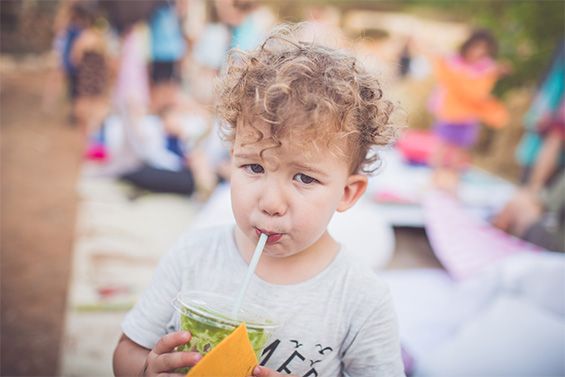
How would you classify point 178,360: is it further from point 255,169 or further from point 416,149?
point 416,149

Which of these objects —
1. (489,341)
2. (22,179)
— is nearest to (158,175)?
(22,179)

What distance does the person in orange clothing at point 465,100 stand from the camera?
18.7ft

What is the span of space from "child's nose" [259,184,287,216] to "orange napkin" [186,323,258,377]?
0.23 metres

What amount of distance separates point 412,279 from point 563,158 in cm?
253

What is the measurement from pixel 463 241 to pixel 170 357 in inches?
126

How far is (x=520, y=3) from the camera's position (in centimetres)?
642

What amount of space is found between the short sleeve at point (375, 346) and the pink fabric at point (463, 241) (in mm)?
2363

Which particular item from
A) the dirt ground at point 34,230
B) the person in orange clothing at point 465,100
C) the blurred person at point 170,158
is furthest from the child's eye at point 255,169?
the person in orange clothing at point 465,100

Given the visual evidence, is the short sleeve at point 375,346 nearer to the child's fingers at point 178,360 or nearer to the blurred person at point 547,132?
the child's fingers at point 178,360

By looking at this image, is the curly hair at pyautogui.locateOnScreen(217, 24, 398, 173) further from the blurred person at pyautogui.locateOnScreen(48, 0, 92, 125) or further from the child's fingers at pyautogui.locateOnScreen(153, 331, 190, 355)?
the blurred person at pyautogui.locateOnScreen(48, 0, 92, 125)

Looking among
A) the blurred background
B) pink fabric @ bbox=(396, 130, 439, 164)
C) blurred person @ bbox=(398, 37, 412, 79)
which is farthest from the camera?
blurred person @ bbox=(398, 37, 412, 79)

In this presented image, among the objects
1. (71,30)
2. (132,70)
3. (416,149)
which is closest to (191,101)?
(132,70)

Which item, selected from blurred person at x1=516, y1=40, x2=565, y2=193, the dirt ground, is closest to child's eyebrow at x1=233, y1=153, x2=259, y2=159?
the dirt ground

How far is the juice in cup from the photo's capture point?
38.0 inches
